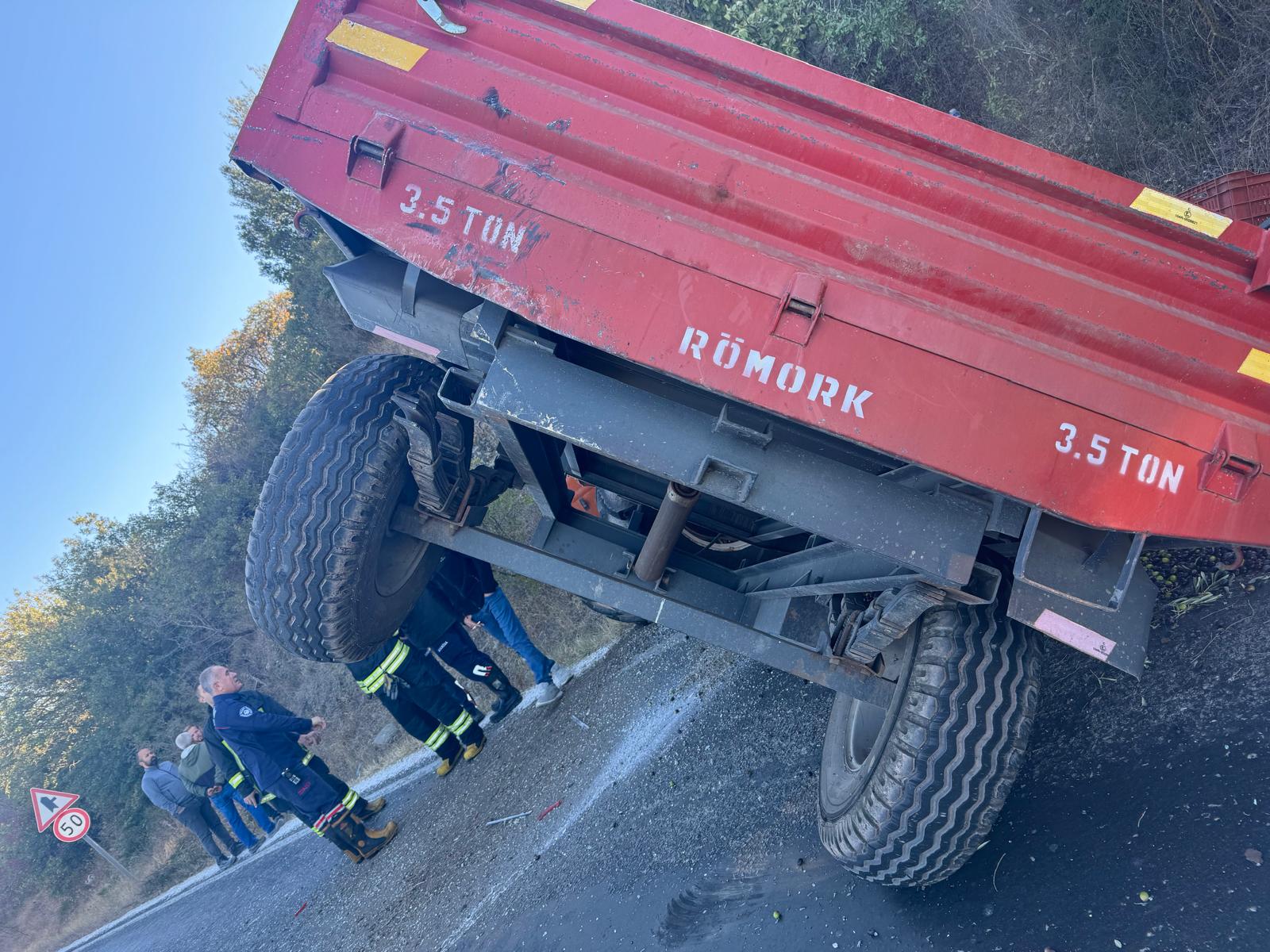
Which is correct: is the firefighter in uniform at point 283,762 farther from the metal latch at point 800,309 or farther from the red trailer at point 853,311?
the metal latch at point 800,309

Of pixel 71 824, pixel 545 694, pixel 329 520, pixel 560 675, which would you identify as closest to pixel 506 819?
pixel 545 694

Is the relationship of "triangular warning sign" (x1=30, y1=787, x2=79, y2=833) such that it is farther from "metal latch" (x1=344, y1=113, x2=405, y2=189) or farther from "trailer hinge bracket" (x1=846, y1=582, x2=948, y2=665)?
"trailer hinge bracket" (x1=846, y1=582, x2=948, y2=665)

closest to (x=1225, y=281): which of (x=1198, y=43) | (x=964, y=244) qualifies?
(x=964, y=244)

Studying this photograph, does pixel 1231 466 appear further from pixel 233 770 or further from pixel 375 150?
pixel 233 770

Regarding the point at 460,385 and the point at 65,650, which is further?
the point at 65,650

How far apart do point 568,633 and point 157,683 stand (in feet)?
41.9

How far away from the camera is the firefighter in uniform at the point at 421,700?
4.50 m

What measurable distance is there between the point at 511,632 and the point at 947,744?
3.62 m

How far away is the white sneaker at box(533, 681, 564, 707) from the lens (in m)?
5.66

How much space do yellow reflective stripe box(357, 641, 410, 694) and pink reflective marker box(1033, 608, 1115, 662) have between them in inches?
147

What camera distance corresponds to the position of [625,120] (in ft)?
7.87

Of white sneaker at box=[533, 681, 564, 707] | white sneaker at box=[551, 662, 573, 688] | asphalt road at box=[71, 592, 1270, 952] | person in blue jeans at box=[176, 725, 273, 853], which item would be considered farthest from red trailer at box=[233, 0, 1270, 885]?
person in blue jeans at box=[176, 725, 273, 853]

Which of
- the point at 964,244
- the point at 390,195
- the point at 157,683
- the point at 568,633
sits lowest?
the point at 157,683

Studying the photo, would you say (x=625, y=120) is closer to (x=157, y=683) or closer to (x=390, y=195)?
(x=390, y=195)
